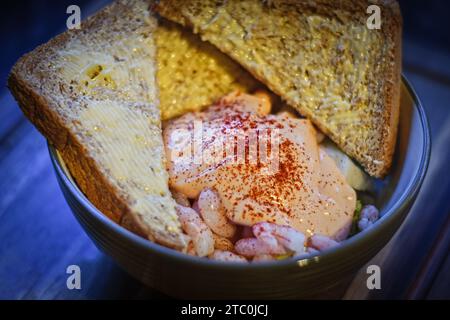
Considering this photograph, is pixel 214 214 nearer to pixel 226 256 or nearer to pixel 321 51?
pixel 226 256

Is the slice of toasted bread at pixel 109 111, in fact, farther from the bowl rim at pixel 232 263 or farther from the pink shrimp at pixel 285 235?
the pink shrimp at pixel 285 235

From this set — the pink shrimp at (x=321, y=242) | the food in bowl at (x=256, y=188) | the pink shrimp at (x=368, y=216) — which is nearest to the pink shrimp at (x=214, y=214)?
the food in bowl at (x=256, y=188)

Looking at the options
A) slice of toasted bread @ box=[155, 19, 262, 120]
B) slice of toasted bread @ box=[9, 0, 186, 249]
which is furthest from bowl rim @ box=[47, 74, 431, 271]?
slice of toasted bread @ box=[155, 19, 262, 120]

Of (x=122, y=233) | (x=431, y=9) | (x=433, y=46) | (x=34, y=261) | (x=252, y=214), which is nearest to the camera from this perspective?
(x=122, y=233)

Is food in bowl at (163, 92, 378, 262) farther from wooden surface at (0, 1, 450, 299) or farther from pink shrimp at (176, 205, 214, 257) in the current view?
wooden surface at (0, 1, 450, 299)

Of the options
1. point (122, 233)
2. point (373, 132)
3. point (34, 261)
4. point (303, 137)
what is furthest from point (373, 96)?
point (34, 261)

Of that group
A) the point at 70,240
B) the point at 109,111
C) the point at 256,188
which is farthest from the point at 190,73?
the point at 70,240
